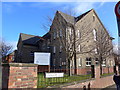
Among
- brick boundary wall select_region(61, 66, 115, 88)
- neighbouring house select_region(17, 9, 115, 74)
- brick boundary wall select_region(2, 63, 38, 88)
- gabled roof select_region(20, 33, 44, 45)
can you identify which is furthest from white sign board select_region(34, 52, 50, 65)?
gabled roof select_region(20, 33, 44, 45)

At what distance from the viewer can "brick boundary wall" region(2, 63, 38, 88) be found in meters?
3.30

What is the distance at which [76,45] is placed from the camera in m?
14.1

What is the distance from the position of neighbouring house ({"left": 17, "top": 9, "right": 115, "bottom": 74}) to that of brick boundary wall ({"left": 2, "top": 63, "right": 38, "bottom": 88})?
5.22 m

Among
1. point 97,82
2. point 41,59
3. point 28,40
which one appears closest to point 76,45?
point 97,82

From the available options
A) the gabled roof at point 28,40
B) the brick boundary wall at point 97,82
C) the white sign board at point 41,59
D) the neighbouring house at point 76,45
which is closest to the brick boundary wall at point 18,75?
the brick boundary wall at point 97,82

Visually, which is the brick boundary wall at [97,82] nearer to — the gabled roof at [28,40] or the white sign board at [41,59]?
the white sign board at [41,59]

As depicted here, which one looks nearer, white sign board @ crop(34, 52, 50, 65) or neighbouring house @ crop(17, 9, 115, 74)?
neighbouring house @ crop(17, 9, 115, 74)

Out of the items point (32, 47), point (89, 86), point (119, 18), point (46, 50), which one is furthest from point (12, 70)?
point (32, 47)

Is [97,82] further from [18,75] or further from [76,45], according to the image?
[18,75]

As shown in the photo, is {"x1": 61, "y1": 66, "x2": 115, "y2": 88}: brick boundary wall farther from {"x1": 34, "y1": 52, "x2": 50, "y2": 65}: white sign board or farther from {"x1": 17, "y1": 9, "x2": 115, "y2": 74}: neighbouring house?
{"x1": 34, "y1": 52, "x2": 50, "y2": 65}: white sign board

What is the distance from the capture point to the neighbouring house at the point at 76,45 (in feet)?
45.4

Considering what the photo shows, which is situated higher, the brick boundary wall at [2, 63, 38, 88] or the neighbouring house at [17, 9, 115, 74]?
the neighbouring house at [17, 9, 115, 74]

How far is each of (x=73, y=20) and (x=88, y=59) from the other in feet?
32.3

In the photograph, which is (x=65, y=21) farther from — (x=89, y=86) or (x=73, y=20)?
(x=89, y=86)
